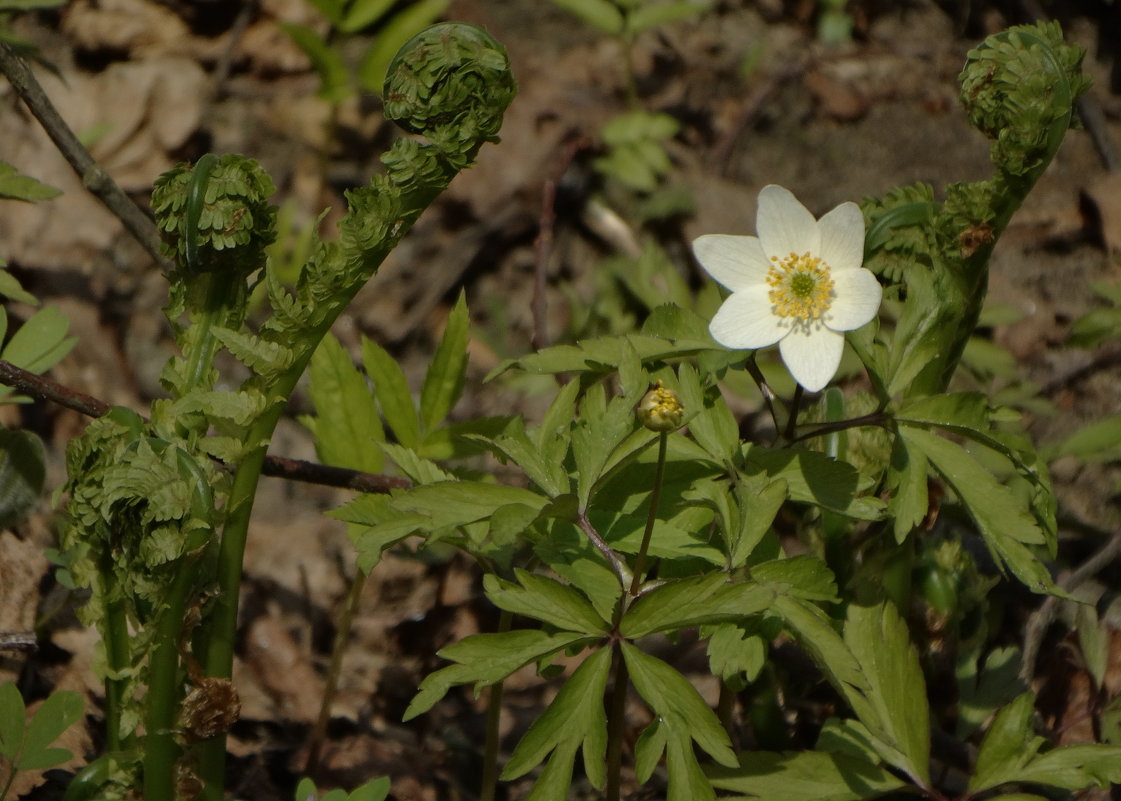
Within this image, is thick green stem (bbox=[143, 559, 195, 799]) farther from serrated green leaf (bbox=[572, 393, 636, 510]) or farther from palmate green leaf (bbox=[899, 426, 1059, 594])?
palmate green leaf (bbox=[899, 426, 1059, 594])

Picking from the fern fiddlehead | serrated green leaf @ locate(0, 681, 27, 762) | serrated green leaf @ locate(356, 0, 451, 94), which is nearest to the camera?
the fern fiddlehead

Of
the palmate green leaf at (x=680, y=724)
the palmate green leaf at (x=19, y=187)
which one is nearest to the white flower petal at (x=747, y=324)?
the palmate green leaf at (x=680, y=724)

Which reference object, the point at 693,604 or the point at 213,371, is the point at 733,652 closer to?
the point at 693,604

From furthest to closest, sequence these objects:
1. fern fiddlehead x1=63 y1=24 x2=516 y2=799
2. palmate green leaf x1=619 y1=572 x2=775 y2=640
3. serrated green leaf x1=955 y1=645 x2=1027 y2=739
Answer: serrated green leaf x1=955 y1=645 x2=1027 y2=739, fern fiddlehead x1=63 y1=24 x2=516 y2=799, palmate green leaf x1=619 y1=572 x2=775 y2=640

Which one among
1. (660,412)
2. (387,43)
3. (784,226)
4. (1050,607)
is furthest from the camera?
(387,43)

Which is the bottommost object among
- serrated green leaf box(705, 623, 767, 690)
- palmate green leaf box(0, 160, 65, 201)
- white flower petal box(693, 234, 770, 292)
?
serrated green leaf box(705, 623, 767, 690)

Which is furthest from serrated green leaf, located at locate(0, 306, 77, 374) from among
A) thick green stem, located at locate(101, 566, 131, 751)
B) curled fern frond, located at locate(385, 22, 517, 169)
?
curled fern frond, located at locate(385, 22, 517, 169)

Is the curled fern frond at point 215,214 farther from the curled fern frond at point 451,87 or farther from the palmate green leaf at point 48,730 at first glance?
the palmate green leaf at point 48,730

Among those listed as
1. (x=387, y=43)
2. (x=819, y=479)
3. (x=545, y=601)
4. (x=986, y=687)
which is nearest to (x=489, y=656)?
(x=545, y=601)
